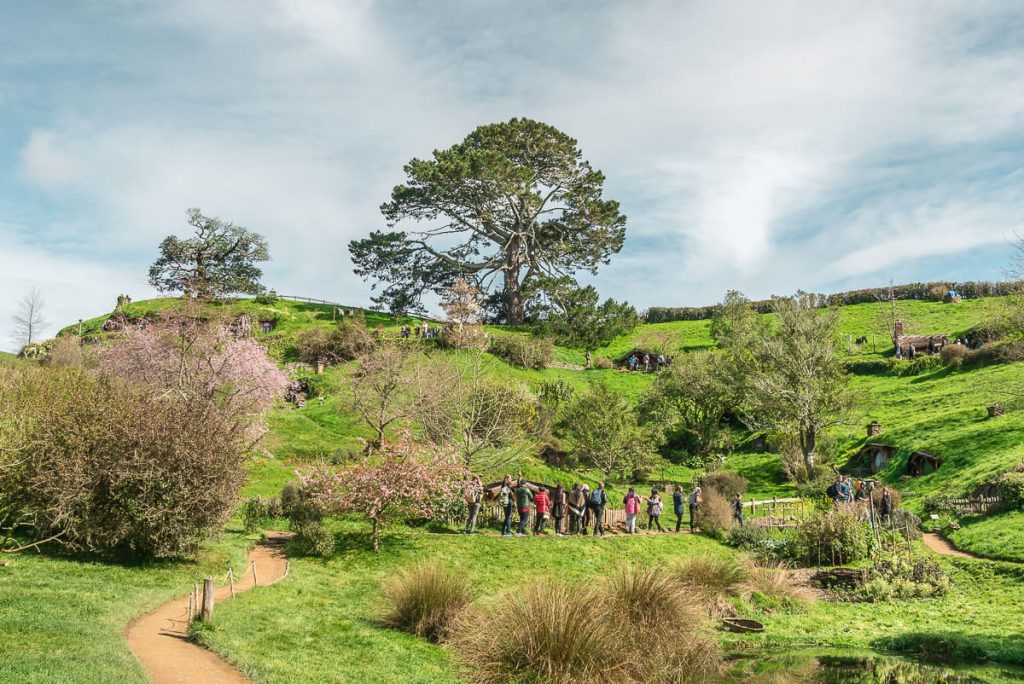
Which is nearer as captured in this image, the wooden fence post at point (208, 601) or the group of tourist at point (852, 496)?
the wooden fence post at point (208, 601)

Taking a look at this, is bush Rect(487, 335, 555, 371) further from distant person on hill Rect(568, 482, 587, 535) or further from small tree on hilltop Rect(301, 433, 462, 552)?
small tree on hilltop Rect(301, 433, 462, 552)

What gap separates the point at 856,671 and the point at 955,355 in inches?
1815

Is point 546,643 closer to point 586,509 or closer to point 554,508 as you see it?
point 554,508

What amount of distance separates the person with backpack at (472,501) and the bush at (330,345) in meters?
27.8

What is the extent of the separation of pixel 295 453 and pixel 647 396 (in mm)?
24709

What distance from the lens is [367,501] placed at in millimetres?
21266

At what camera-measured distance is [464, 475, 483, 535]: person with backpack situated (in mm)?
23188

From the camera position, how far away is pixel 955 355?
168 ft

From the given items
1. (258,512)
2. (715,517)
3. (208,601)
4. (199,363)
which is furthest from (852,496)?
(199,363)

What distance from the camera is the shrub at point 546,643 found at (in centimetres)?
1070

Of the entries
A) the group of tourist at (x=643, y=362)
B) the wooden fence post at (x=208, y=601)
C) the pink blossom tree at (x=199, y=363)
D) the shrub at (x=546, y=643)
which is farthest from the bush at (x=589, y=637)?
the group of tourist at (x=643, y=362)

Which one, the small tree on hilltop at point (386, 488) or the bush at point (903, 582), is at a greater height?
the small tree on hilltop at point (386, 488)

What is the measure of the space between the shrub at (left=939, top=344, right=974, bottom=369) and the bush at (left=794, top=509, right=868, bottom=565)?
34.7 meters

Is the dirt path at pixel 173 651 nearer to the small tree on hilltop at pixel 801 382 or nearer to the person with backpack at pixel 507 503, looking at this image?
the person with backpack at pixel 507 503
